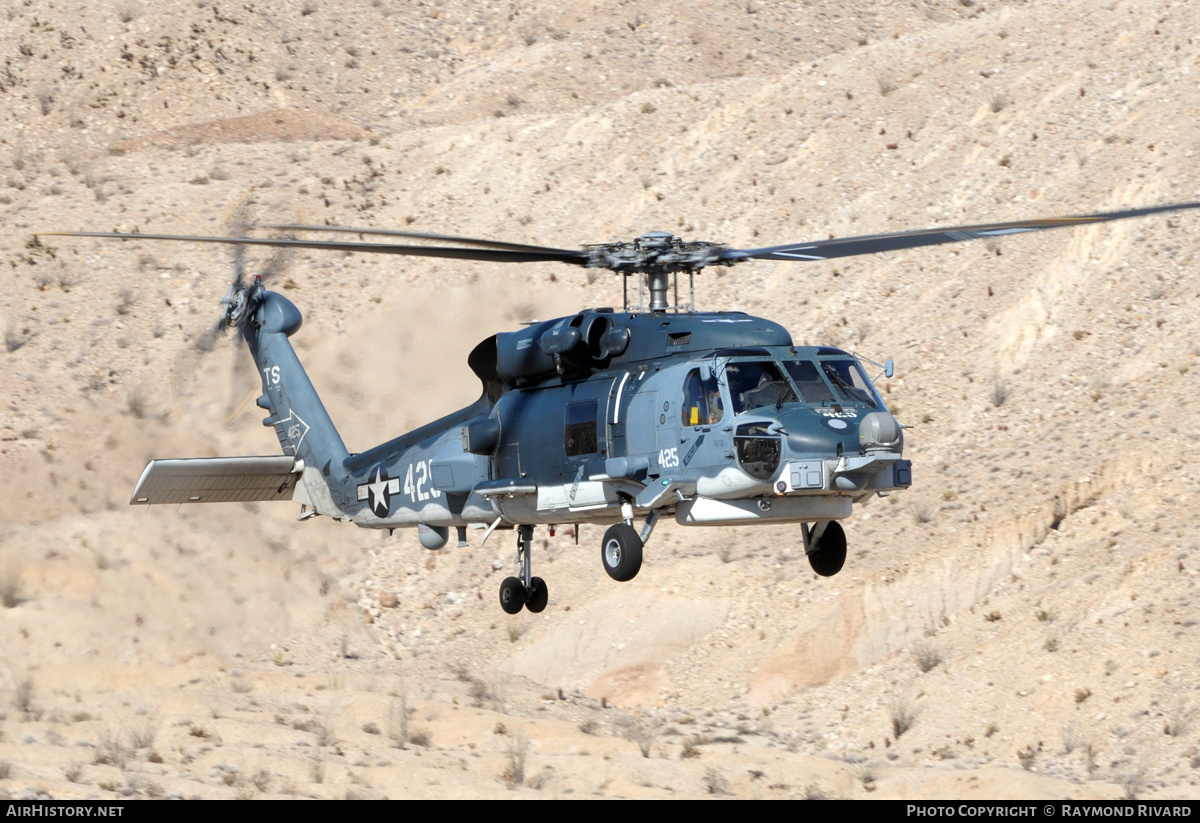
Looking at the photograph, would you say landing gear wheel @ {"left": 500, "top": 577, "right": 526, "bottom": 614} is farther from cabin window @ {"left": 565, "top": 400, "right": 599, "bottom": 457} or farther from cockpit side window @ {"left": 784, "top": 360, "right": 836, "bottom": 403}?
cockpit side window @ {"left": 784, "top": 360, "right": 836, "bottom": 403}

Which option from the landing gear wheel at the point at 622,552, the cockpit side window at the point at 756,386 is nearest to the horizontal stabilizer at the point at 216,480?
the landing gear wheel at the point at 622,552

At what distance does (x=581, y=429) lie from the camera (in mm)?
18625

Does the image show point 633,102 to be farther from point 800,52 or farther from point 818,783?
point 818,783

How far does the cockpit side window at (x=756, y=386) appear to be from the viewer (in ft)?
55.4

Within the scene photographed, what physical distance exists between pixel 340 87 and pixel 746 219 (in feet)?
61.3

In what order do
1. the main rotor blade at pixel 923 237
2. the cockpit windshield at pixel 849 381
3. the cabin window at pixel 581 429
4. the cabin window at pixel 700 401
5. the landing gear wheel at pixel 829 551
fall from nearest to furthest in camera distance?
the main rotor blade at pixel 923 237 → the cabin window at pixel 700 401 → the cockpit windshield at pixel 849 381 → the landing gear wheel at pixel 829 551 → the cabin window at pixel 581 429

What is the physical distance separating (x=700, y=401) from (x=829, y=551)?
2.78 m

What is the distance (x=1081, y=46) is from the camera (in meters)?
38.1

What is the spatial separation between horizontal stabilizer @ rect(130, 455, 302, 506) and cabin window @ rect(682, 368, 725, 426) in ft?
27.2

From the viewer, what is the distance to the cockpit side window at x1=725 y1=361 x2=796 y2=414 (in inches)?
664

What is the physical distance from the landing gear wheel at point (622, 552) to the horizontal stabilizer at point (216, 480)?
285 inches

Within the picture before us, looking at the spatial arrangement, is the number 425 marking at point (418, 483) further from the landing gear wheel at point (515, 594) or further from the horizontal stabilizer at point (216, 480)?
the horizontal stabilizer at point (216, 480)

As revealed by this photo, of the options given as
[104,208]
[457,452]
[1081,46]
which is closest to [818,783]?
[457,452]

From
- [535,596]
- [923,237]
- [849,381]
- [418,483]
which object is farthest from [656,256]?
[535,596]
